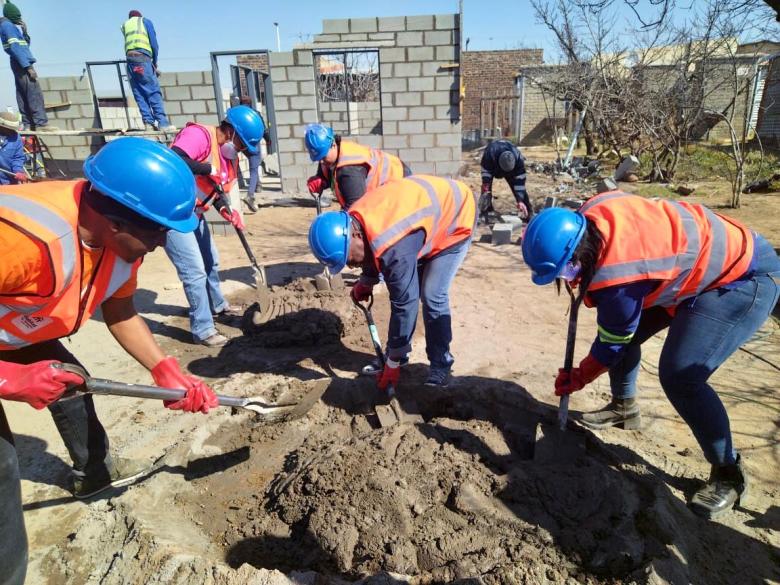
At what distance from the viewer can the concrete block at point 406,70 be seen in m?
9.03

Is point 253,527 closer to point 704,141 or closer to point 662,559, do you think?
point 662,559

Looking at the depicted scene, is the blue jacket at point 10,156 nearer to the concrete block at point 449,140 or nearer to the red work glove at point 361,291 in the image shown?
the red work glove at point 361,291

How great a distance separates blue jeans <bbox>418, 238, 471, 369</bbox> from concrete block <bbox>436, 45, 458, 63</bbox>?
692 centimetres

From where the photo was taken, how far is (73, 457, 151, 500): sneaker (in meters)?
2.53

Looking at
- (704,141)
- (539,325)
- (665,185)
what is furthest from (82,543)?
(704,141)

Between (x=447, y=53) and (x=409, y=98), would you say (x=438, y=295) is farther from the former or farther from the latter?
(x=447, y=53)

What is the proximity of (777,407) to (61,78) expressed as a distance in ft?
39.4

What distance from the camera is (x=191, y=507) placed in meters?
2.46

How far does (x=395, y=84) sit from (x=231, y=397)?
26.0 ft

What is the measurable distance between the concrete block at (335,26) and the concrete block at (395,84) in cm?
146

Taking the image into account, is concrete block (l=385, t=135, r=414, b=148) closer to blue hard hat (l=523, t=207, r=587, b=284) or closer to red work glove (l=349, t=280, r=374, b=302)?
red work glove (l=349, t=280, r=374, b=302)

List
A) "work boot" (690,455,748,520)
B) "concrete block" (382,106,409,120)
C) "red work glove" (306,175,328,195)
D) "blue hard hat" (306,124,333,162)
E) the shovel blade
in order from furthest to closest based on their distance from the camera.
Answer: "concrete block" (382,106,409,120) → "red work glove" (306,175,328,195) → "blue hard hat" (306,124,333,162) → the shovel blade → "work boot" (690,455,748,520)

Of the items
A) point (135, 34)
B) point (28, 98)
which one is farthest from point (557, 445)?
point (28, 98)

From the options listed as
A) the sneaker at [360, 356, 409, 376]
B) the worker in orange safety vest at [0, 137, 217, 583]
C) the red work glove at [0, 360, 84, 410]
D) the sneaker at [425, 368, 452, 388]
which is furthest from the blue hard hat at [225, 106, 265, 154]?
the red work glove at [0, 360, 84, 410]
